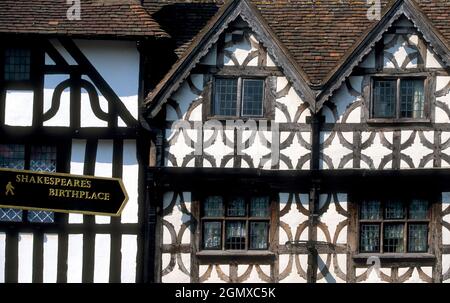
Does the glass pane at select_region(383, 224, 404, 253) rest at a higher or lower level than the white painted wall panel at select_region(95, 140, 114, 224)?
lower

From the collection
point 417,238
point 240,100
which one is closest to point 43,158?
point 240,100

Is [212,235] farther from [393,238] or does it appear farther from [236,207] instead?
[393,238]

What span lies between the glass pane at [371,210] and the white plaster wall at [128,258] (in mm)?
4711

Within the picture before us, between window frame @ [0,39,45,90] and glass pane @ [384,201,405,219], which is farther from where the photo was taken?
glass pane @ [384,201,405,219]

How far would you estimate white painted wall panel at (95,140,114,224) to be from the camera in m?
18.6

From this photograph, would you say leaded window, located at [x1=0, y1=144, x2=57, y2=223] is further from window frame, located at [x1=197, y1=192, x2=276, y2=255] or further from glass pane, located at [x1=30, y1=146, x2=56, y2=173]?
window frame, located at [x1=197, y1=192, x2=276, y2=255]

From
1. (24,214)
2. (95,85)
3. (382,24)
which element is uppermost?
(382,24)

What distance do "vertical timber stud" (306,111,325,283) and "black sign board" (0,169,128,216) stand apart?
3776 mm

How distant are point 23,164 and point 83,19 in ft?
10.6

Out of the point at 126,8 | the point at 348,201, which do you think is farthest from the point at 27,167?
the point at 348,201

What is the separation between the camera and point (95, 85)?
18.6 meters

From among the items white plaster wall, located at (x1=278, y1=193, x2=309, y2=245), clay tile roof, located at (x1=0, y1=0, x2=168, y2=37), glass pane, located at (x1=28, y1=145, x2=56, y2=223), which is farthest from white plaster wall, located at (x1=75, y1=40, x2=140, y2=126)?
white plaster wall, located at (x1=278, y1=193, x2=309, y2=245)

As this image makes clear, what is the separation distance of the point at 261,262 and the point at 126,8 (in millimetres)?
5992
